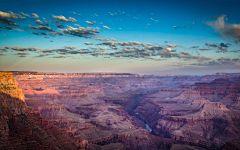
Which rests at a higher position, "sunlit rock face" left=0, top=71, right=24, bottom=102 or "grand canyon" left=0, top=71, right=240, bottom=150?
"sunlit rock face" left=0, top=71, right=24, bottom=102

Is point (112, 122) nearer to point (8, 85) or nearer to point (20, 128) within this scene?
point (8, 85)

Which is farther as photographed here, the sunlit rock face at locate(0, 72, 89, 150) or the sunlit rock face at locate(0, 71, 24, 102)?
the sunlit rock face at locate(0, 71, 24, 102)

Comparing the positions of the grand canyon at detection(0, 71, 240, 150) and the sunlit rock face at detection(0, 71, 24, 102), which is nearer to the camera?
the grand canyon at detection(0, 71, 240, 150)

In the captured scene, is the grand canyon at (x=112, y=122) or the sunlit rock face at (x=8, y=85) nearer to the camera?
the grand canyon at (x=112, y=122)


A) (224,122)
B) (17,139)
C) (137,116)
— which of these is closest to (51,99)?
(137,116)

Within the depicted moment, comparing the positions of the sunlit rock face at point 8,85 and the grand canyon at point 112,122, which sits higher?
the sunlit rock face at point 8,85

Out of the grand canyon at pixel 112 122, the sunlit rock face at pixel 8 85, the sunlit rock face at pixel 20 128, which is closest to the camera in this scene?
the sunlit rock face at pixel 20 128

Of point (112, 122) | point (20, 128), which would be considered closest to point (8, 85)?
point (20, 128)

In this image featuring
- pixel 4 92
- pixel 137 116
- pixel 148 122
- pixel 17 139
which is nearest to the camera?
pixel 17 139

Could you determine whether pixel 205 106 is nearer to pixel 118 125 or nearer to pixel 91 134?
pixel 118 125

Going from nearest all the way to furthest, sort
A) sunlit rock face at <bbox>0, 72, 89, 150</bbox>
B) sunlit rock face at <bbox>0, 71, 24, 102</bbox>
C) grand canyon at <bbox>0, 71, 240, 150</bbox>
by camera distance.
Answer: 1. sunlit rock face at <bbox>0, 72, 89, 150</bbox>
2. grand canyon at <bbox>0, 71, 240, 150</bbox>
3. sunlit rock face at <bbox>0, 71, 24, 102</bbox>

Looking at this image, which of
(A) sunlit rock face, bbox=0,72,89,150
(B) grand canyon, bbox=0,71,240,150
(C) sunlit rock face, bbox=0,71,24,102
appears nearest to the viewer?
(A) sunlit rock face, bbox=0,72,89,150
